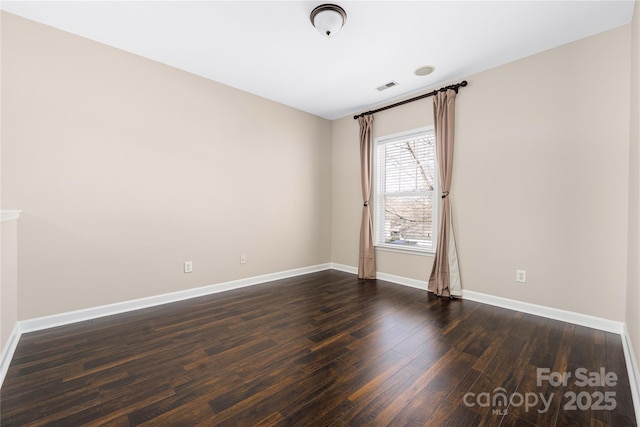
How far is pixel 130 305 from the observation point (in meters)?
2.87

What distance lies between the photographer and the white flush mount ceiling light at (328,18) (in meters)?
2.19

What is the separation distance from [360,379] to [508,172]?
8.87 feet

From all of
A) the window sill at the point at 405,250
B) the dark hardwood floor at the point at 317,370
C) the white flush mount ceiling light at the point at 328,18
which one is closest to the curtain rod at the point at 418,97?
the white flush mount ceiling light at the point at 328,18

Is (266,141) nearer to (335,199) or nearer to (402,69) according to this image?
(335,199)

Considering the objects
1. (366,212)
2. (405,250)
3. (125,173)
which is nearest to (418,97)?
(366,212)

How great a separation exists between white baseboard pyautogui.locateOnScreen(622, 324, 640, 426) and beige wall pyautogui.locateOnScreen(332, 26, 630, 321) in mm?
328

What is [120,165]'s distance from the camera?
2.81 metres

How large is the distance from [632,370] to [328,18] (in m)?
3.32

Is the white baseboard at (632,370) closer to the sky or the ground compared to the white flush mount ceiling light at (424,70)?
closer to the ground

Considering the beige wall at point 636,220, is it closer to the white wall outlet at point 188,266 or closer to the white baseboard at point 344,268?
the white baseboard at point 344,268

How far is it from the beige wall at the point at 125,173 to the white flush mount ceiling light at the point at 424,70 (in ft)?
6.79

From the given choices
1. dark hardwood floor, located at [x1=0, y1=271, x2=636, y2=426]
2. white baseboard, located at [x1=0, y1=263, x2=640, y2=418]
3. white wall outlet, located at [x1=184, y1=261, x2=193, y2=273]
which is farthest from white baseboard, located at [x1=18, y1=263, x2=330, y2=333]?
white wall outlet, located at [x1=184, y1=261, x2=193, y2=273]

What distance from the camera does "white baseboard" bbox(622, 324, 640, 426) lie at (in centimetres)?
150

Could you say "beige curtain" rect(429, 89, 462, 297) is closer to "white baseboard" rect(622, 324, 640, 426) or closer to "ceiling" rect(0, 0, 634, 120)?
"ceiling" rect(0, 0, 634, 120)
